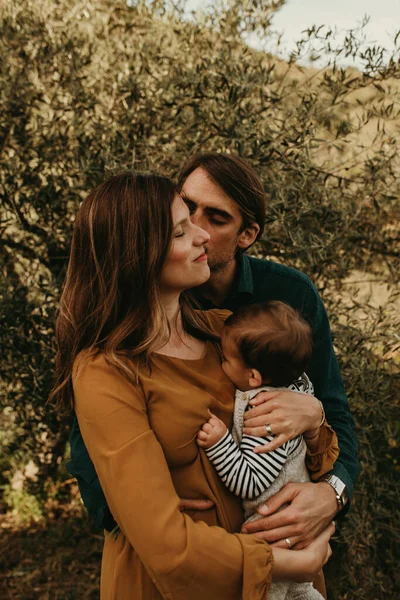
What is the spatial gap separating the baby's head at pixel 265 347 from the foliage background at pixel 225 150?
1639mm

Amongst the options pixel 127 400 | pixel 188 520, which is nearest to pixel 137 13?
pixel 127 400

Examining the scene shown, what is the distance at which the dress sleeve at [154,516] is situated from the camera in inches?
64.9

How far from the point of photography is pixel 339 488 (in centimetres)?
235

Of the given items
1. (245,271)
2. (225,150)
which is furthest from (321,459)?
(225,150)

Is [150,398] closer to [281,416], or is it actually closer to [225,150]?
[281,416]

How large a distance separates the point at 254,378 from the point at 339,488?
2.19 ft

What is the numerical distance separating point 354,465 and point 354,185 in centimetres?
232

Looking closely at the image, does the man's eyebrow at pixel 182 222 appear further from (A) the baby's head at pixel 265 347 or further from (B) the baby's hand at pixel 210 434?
(B) the baby's hand at pixel 210 434

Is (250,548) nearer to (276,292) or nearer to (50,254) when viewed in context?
(276,292)

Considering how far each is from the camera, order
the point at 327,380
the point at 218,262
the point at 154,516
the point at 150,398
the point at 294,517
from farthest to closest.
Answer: the point at 218,262, the point at 327,380, the point at 294,517, the point at 150,398, the point at 154,516

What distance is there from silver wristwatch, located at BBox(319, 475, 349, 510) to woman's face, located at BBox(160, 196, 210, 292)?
3.38 feet

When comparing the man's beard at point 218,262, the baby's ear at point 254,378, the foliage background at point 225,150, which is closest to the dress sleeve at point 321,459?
the baby's ear at point 254,378

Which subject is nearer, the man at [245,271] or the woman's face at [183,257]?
the woman's face at [183,257]

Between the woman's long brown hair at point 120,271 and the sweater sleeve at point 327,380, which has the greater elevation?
the woman's long brown hair at point 120,271
